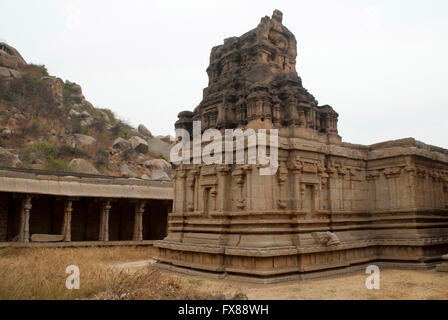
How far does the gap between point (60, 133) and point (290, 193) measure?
47599 millimetres

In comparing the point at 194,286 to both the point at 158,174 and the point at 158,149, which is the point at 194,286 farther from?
the point at 158,149

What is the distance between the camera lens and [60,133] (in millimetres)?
53281

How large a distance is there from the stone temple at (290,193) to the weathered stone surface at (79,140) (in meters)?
39.5

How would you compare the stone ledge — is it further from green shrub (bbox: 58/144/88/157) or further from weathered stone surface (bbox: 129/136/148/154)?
weathered stone surface (bbox: 129/136/148/154)

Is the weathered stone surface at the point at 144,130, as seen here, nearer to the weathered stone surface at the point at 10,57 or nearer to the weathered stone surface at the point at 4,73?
the weathered stone surface at the point at 10,57

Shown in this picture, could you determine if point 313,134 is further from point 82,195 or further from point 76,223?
point 76,223

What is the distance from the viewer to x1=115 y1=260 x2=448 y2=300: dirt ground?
974 centimetres

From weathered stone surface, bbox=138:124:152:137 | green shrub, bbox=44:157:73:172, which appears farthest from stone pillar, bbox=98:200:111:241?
weathered stone surface, bbox=138:124:152:137

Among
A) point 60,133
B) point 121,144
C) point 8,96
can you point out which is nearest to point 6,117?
point 8,96

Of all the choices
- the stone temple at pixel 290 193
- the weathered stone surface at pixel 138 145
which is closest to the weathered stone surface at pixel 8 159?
the weathered stone surface at pixel 138 145

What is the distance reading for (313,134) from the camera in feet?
48.4

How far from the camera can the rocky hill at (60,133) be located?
4600 centimetres
